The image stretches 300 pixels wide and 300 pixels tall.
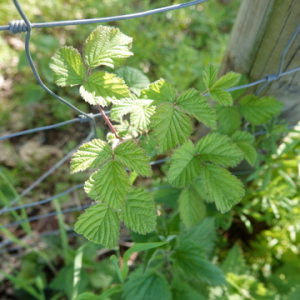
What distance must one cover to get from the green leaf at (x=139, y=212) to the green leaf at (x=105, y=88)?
0.30 metres

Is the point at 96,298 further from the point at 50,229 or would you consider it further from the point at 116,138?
the point at 50,229

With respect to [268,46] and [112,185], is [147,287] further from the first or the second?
[268,46]

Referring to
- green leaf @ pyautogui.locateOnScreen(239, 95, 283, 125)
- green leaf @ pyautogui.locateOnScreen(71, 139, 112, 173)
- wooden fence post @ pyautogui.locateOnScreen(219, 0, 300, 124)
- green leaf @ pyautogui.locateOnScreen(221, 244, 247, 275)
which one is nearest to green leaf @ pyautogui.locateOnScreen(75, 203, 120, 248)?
green leaf @ pyautogui.locateOnScreen(71, 139, 112, 173)

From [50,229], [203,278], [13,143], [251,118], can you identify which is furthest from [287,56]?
[13,143]

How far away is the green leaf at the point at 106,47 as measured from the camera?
83 centimetres

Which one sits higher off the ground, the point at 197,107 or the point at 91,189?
the point at 197,107

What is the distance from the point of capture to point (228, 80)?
952 millimetres

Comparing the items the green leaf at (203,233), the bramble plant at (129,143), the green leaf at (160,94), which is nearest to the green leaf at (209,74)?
the bramble plant at (129,143)

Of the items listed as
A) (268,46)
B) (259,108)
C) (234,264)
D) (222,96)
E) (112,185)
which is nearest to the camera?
(112,185)

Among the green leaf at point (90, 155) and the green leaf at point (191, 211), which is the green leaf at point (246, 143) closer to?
the green leaf at point (191, 211)

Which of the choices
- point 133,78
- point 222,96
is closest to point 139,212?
point 222,96

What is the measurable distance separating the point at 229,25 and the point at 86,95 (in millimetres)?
2949

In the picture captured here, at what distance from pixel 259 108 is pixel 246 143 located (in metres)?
0.18

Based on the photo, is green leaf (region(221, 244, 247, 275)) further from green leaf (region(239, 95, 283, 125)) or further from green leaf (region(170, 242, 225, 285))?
green leaf (region(239, 95, 283, 125))
